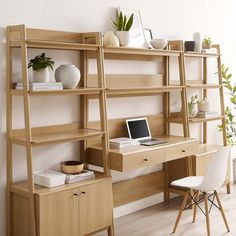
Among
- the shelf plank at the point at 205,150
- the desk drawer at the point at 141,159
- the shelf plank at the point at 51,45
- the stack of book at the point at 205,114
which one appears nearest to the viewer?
the shelf plank at the point at 51,45

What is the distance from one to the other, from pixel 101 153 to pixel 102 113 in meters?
0.36

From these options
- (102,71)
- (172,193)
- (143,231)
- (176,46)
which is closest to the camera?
(102,71)

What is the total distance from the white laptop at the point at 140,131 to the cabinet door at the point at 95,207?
678 mm

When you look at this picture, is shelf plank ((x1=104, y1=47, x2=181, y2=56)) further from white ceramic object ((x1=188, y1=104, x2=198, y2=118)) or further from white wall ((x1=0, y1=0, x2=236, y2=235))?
white ceramic object ((x1=188, y1=104, x2=198, y2=118))

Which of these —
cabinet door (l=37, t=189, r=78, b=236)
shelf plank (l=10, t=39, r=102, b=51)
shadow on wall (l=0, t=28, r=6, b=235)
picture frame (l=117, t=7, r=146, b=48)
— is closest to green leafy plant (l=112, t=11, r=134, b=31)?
picture frame (l=117, t=7, r=146, b=48)

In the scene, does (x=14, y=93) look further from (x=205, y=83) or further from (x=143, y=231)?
(x=205, y=83)

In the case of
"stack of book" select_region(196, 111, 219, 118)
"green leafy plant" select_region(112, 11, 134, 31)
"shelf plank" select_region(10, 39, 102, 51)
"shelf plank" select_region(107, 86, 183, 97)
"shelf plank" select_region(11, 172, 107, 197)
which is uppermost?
"green leafy plant" select_region(112, 11, 134, 31)

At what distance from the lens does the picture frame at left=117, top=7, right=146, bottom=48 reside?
4.04 meters

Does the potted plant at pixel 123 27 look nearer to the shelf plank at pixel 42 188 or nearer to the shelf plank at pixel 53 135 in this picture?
the shelf plank at pixel 53 135

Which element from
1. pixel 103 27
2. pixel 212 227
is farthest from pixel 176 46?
pixel 212 227

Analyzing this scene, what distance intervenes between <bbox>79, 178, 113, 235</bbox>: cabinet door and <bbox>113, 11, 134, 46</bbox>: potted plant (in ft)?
3.93

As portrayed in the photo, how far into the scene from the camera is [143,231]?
3789mm

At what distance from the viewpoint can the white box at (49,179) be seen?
10.5 ft

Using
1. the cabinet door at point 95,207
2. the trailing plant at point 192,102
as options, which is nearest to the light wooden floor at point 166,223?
the cabinet door at point 95,207
